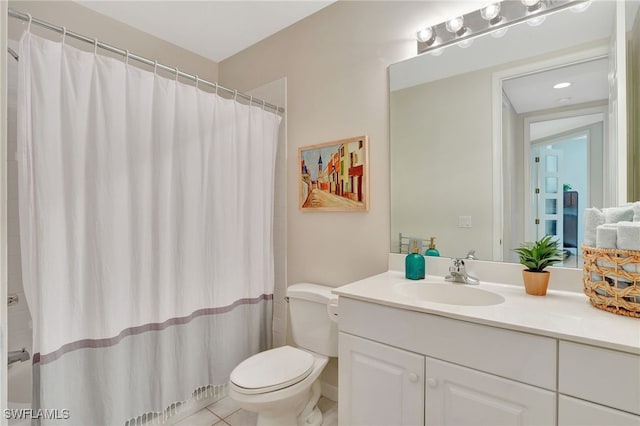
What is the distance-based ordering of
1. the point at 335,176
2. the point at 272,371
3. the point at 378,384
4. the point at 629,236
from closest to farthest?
1. the point at 629,236
2. the point at 378,384
3. the point at 272,371
4. the point at 335,176

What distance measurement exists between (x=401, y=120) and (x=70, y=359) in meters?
1.93

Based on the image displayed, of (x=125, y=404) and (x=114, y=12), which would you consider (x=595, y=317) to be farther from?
(x=114, y=12)

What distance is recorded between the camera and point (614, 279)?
1.00 metres

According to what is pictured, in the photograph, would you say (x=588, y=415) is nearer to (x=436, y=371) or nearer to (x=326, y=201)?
(x=436, y=371)

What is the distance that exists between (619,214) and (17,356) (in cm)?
264

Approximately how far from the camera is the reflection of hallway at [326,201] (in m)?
1.94

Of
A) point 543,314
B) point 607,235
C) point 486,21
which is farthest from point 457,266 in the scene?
point 486,21

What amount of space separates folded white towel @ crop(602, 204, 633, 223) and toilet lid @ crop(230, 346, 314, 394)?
1407 mm

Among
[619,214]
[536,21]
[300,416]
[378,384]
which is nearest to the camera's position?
[619,214]

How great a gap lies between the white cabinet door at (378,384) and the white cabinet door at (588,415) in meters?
0.40

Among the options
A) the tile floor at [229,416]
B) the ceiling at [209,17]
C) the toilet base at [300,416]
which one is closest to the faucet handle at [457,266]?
the toilet base at [300,416]

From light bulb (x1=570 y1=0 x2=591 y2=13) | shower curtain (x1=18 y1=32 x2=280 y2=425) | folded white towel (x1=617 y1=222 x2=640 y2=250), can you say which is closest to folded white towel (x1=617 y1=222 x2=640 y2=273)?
folded white towel (x1=617 y1=222 x2=640 y2=250)

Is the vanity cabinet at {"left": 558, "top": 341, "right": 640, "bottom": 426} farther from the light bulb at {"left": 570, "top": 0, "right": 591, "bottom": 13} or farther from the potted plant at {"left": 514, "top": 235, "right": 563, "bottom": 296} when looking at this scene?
the light bulb at {"left": 570, "top": 0, "right": 591, "bottom": 13}

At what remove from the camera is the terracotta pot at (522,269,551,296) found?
4.13 feet
